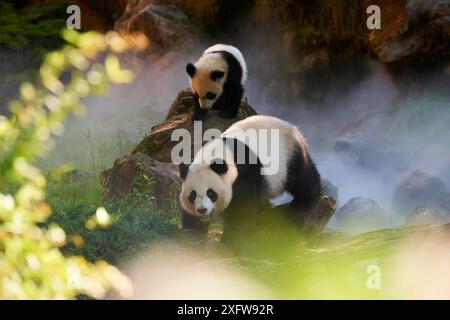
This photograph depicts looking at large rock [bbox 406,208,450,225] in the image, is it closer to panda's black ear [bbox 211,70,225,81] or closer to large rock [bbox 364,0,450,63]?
panda's black ear [bbox 211,70,225,81]

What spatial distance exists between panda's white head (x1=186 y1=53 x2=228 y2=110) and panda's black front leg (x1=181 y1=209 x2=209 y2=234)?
2.55 metres

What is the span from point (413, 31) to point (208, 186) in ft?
22.0

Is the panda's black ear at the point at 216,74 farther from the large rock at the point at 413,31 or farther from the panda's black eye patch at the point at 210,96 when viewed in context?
the large rock at the point at 413,31

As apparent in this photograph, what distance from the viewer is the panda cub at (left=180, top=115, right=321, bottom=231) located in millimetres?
5738

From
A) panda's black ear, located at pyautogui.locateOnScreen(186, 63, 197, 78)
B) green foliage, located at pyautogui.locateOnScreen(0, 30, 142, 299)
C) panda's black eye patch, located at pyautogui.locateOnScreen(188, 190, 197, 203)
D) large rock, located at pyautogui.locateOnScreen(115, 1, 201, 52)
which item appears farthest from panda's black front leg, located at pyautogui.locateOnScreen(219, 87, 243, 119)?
green foliage, located at pyautogui.locateOnScreen(0, 30, 142, 299)

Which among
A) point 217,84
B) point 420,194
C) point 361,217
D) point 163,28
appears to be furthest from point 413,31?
point 163,28

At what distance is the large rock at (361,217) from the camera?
338 inches

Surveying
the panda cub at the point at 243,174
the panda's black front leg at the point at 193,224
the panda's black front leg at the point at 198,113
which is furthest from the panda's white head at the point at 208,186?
the panda's black front leg at the point at 198,113

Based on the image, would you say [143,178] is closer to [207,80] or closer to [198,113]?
[198,113]

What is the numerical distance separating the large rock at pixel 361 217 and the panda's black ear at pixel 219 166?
3170 millimetres

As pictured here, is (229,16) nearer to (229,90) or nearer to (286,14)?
(286,14)

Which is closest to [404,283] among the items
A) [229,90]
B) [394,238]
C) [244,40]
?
[394,238]

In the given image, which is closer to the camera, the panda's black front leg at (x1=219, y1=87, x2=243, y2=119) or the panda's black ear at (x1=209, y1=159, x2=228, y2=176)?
the panda's black ear at (x1=209, y1=159, x2=228, y2=176)

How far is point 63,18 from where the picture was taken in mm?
14500
